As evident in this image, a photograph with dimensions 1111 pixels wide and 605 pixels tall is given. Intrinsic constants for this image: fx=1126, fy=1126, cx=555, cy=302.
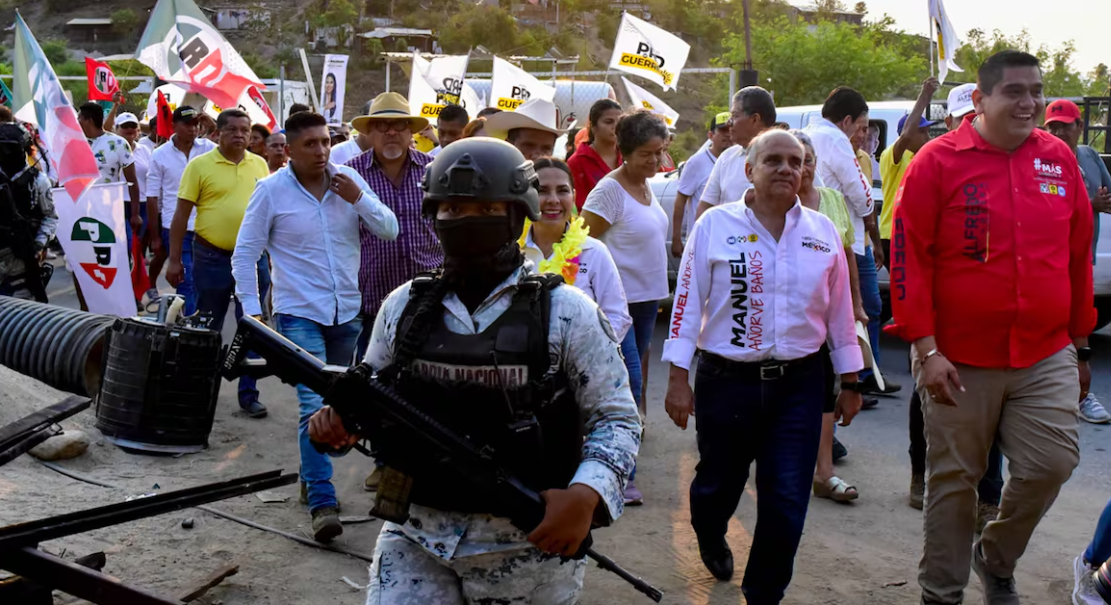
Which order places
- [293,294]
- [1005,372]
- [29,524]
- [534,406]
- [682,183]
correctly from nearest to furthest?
[534,406] < [29,524] < [1005,372] < [293,294] < [682,183]

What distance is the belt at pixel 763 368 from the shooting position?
4.18 meters

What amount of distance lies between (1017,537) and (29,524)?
3356 millimetres

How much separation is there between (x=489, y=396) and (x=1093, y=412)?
606 cm

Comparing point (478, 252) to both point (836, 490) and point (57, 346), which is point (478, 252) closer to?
point (836, 490)

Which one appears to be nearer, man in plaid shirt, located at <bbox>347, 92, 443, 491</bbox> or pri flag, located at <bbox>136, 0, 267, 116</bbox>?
man in plaid shirt, located at <bbox>347, 92, 443, 491</bbox>

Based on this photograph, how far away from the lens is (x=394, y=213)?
603 cm

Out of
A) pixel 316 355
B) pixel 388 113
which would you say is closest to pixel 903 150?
pixel 388 113

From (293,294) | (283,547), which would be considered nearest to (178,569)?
(283,547)

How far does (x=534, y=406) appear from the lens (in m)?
2.57

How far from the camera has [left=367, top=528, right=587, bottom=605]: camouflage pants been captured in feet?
8.55

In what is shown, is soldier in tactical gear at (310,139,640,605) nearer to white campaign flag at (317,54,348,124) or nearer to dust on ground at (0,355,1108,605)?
dust on ground at (0,355,1108,605)

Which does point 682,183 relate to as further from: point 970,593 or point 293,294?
point 970,593

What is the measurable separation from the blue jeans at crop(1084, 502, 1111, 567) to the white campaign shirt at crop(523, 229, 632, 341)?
2108 mm

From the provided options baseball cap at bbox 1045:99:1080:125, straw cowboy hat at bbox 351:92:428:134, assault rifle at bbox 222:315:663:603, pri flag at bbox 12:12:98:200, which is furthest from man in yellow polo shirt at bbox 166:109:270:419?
baseball cap at bbox 1045:99:1080:125
